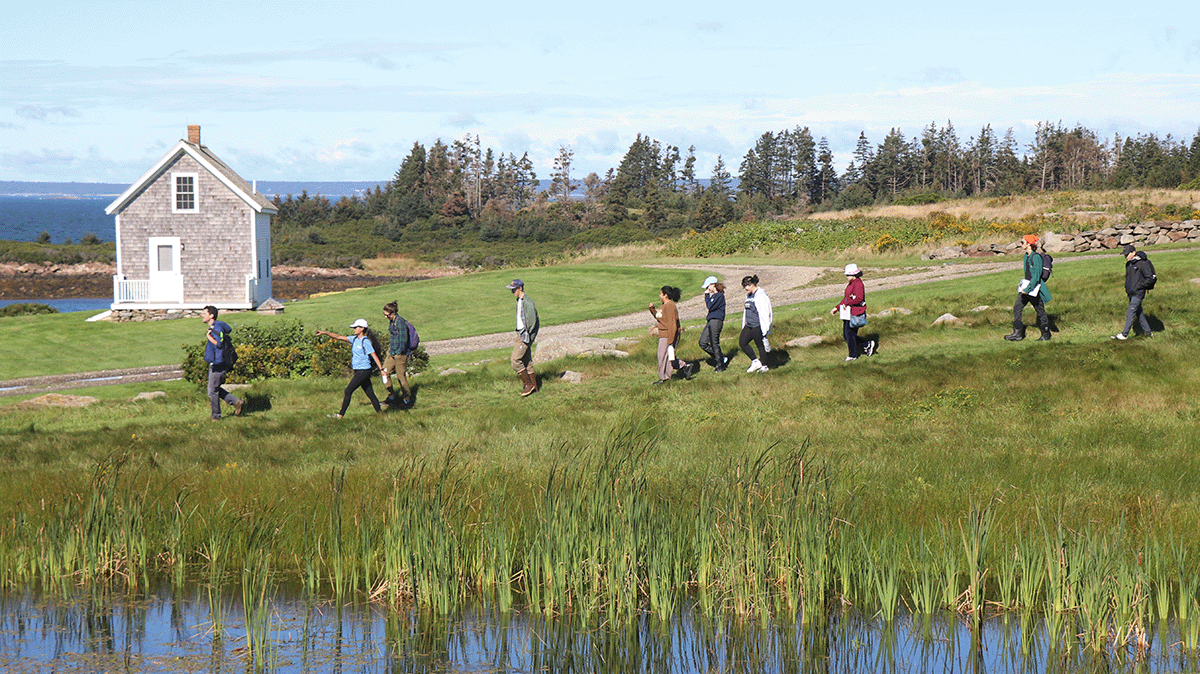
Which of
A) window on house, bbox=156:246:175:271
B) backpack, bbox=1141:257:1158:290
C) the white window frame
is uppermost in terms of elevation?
the white window frame

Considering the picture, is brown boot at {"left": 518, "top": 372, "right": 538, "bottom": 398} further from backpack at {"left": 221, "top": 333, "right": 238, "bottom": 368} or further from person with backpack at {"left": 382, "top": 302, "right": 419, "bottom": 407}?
backpack at {"left": 221, "top": 333, "right": 238, "bottom": 368}

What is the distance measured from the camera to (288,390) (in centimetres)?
1942

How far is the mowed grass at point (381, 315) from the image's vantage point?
28.1 meters

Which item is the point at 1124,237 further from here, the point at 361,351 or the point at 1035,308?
the point at 361,351

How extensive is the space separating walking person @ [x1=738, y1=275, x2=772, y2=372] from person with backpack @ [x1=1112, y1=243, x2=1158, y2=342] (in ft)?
20.5

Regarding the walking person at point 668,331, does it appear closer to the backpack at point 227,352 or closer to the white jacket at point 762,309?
the white jacket at point 762,309

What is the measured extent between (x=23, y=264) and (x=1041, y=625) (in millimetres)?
94180

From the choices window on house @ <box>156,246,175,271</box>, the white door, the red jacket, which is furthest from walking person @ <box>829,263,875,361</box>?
window on house @ <box>156,246,175,271</box>

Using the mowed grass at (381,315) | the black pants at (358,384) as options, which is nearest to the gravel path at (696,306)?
the mowed grass at (381,315)

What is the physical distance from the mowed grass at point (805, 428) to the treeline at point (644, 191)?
2905 inches

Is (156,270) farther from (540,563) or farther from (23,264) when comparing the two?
(23,264)

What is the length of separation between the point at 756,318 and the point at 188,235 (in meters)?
30.4

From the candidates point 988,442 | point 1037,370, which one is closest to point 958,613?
point 988,442

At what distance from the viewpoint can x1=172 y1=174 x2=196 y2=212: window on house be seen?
135 feet
